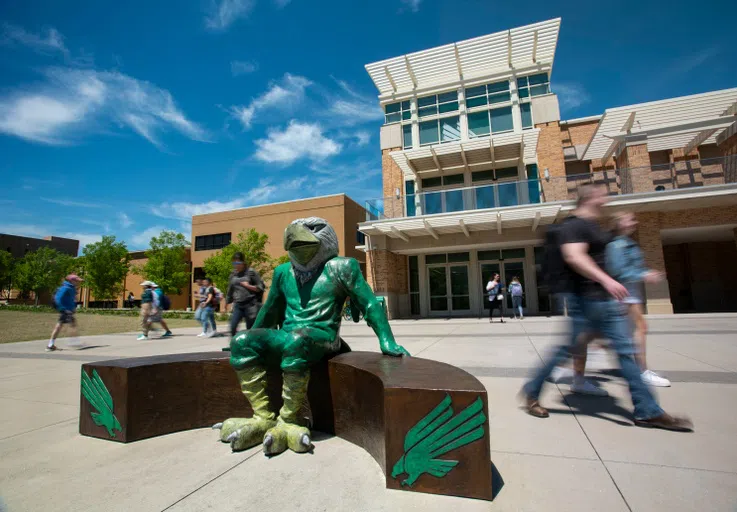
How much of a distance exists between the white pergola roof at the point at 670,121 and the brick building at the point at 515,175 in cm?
5

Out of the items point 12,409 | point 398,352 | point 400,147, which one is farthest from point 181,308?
point 398,352

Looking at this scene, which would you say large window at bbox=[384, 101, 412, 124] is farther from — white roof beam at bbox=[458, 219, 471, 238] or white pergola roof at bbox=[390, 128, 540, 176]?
white roof beam at bbox=[458, 219, 471, 238]

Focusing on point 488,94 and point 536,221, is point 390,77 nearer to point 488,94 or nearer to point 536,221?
point 488,94

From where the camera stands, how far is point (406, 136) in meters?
18.8

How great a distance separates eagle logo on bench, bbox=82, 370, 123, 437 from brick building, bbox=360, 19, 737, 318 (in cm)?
1302

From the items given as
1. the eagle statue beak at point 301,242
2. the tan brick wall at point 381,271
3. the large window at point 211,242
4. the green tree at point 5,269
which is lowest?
the eagle statue beak at point 301,242

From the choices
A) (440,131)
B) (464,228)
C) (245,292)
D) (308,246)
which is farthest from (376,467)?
(440,131)

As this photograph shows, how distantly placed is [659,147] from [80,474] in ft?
71.2

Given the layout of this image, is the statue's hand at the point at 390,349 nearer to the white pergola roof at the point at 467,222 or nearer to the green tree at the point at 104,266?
Answer: the white pergola roof at the point at 467,222

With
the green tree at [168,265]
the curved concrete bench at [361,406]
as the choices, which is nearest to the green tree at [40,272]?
the green tree at [168,265]

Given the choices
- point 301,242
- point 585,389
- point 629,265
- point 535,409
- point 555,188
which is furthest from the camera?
point 555,188

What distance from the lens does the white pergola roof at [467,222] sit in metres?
13.8

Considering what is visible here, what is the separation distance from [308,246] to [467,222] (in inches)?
500

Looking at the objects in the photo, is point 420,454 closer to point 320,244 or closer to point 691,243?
point 320,244
